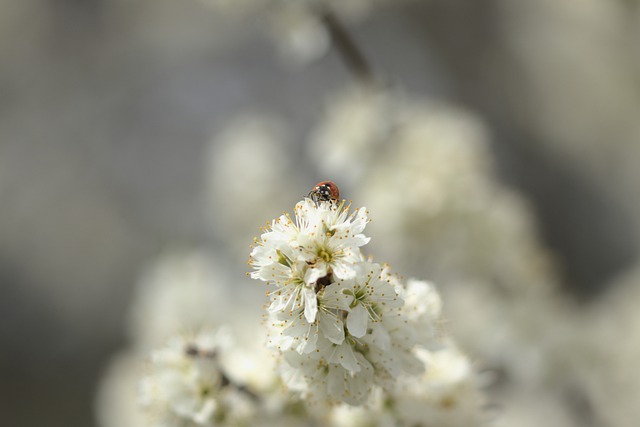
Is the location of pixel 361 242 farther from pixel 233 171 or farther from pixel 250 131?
pixel 250 131

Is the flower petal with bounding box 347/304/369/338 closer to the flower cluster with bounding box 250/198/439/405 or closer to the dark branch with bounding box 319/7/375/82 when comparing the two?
the flower cluster with bounding box 250/198/439/405

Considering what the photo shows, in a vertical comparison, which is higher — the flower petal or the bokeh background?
the bokeh background

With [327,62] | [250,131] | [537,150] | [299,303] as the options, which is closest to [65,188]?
[327,62]

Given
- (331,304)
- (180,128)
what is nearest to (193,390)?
(331,304)

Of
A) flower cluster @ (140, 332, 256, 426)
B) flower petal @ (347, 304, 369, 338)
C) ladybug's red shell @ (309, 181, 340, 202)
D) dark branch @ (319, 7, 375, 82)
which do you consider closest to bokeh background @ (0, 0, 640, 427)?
dark branch @ (319, 7, 375, 82)

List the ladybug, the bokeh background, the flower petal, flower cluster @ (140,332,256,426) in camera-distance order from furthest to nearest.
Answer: the bokeh background → flower cluster @ (140,332,256,426) → the ladybug → the flower petal

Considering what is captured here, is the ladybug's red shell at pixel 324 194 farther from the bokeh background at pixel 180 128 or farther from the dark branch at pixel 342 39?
the bokeh background at pixel 180 128

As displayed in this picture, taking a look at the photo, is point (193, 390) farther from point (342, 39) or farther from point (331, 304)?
point (342, 39)
